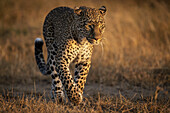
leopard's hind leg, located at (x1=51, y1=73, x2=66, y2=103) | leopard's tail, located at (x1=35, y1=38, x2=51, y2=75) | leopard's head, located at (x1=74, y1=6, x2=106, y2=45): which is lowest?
leopard's hind leg, located at (x1=51, y1=73, x2=66, y2=103)

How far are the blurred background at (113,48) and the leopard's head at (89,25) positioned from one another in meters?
1.22

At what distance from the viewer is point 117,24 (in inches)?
398

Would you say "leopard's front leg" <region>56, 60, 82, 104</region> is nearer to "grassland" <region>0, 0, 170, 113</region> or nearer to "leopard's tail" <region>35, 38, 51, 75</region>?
"grassland" <region>0, 0, 170, 113</region>

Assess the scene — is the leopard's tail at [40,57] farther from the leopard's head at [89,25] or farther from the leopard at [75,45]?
the leopard's head at [89,25]

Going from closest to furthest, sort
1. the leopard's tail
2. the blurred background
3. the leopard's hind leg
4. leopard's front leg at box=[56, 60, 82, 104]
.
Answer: leopard's front leg at box=[56, 60, 82, 104]
the leopard's hind leg
the leopard's tail
the blurred background

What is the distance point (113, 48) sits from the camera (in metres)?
8.46

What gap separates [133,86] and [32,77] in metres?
2.58

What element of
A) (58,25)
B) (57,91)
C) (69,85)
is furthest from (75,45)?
(57,91)

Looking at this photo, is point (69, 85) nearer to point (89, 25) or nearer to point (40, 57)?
point (89, 25)

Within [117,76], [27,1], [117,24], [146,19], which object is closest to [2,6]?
[27,1]

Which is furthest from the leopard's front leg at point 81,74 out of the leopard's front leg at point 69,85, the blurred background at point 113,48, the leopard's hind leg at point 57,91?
the blurred background at point 113,48

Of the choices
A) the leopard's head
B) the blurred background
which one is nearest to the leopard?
the leopard's head

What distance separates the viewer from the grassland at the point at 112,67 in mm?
4398

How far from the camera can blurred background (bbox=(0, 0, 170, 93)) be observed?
645cm
